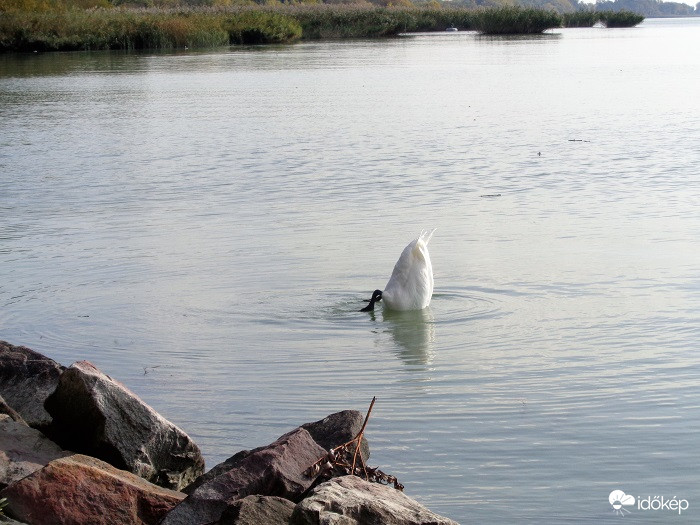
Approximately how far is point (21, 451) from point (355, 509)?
4.50ft

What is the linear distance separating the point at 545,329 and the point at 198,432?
83.5 inches

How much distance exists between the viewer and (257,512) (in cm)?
303

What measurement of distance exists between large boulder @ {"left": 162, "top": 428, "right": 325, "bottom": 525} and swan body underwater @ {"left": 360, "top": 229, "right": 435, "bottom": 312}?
2.38 meters

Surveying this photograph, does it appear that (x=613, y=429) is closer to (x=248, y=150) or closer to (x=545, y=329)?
(x=545, y=329)

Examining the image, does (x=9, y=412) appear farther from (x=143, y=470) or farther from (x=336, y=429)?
(x=336, y=429)

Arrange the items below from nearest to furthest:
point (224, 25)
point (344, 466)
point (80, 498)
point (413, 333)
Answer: point (80, 498) → point (344, 466) → point (413, 333) → point (224, 25)

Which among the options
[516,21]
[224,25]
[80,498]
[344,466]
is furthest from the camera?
[516,21]

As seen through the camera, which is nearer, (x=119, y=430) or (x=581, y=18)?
(x=119, y=430)

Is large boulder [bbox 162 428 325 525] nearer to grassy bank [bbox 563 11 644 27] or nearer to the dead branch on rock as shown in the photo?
the dead branch on rock

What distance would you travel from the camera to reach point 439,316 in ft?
19.5

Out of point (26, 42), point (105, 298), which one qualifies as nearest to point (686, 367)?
point (105, 298)

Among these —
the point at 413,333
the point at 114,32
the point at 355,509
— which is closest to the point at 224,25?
the point at 114,32

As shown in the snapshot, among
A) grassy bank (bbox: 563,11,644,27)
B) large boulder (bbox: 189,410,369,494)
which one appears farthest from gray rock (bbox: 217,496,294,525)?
grassy bank (bbox: 563,11,644,27)

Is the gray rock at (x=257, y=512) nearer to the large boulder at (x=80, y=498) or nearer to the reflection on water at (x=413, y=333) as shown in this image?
the large boulder at (x=80, y=498)
